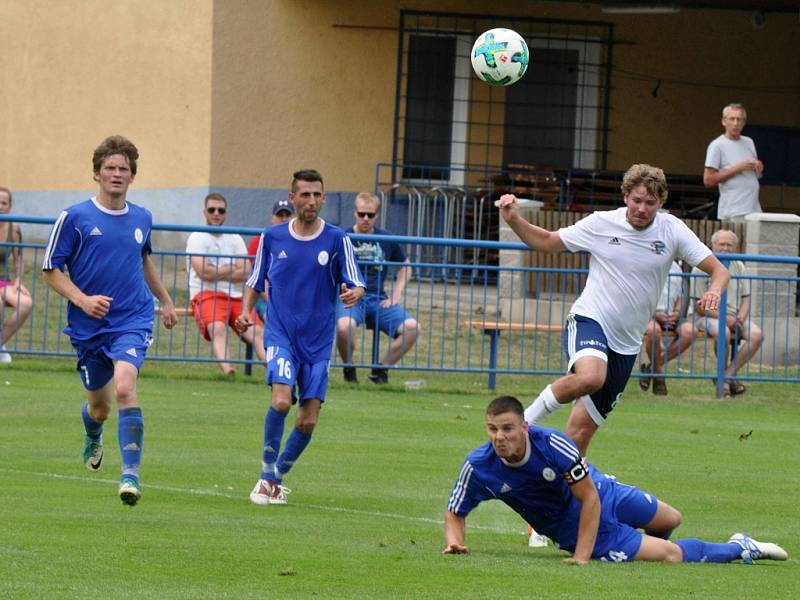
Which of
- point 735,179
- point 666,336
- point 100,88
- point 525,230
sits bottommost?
point 666,336

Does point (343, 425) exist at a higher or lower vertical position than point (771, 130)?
lower

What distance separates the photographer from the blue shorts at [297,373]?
33.2 ft

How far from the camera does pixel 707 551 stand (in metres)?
8.42

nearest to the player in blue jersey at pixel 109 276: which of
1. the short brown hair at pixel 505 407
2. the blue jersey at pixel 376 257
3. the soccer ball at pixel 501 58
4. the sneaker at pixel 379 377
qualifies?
the short brown hair at pixel 505 407

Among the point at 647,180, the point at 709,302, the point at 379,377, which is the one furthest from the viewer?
the point at 379,377

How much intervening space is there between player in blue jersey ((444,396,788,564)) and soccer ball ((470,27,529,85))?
3860 mm

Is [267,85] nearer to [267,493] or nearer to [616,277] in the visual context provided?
[267,493]

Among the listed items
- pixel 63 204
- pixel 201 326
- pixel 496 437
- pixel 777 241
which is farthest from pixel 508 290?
pixel 63 204

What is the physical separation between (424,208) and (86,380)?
1301cm

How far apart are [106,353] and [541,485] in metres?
2.91

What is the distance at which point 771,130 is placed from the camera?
2442 cm

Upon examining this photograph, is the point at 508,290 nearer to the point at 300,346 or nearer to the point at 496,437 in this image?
the point at 300,346

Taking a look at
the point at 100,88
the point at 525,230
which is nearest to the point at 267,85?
the point at 100,88

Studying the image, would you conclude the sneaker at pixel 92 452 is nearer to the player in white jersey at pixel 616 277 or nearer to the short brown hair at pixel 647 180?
the player in white jersey at pixel 616 277
